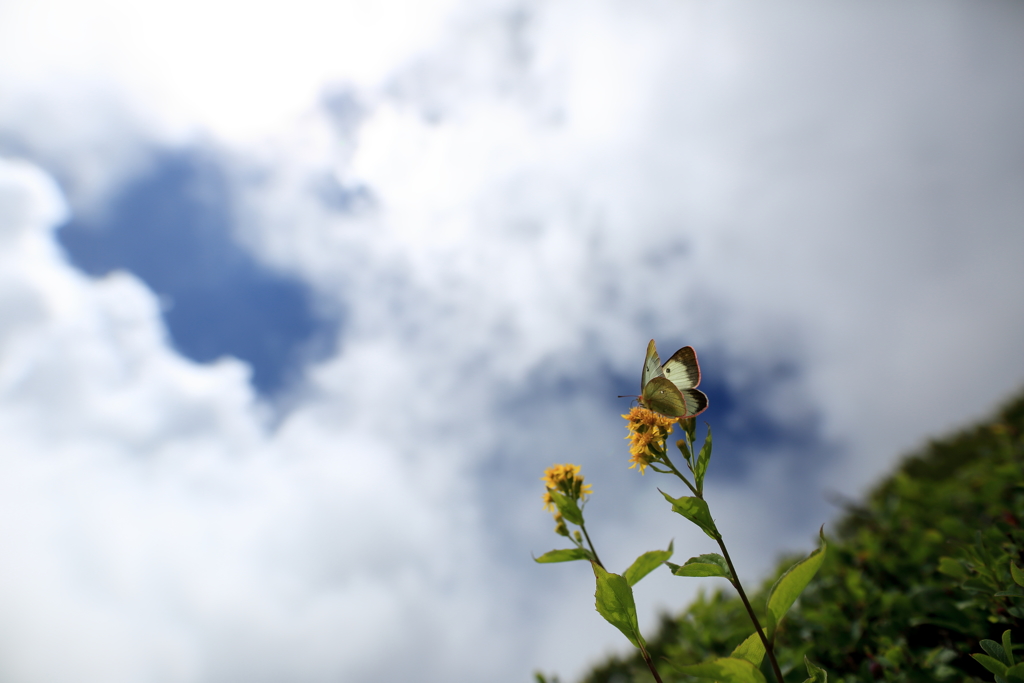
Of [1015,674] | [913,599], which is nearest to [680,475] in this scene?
[1015,674]

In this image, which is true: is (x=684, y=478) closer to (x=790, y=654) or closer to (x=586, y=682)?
(x=790, y=654)

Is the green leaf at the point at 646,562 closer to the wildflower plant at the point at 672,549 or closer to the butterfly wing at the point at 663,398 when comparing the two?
the wildflower plant at the point at 672,549

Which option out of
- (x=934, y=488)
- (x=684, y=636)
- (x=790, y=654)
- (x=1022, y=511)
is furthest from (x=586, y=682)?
(x=1022, y=511)

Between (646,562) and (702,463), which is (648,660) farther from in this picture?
(702,463)

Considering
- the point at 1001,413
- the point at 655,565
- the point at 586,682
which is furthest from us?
the point at 1001,413

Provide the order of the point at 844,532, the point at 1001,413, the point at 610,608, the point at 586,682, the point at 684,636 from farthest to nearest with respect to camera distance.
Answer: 1. the point at 1001,413
2. the point at 844,532
3. the point at 586,682
4. the point at 684,636
5. the point at 610,608
